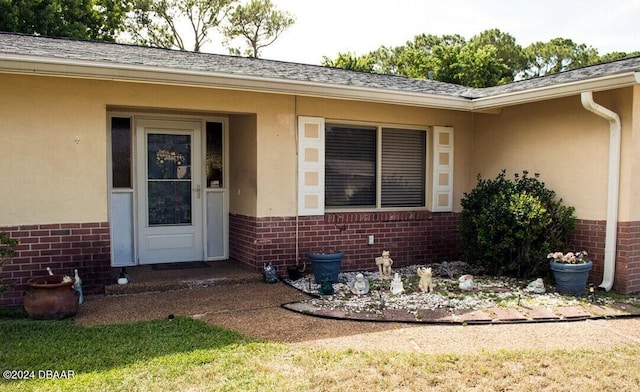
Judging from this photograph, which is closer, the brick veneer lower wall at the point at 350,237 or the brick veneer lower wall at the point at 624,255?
the brick veneer lower wall at the point at 624,255

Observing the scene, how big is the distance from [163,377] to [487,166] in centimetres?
630

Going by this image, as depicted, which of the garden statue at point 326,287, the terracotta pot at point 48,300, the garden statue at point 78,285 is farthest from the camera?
the garden statue at point 326,287

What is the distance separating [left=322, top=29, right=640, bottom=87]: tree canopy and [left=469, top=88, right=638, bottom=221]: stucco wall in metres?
15.1

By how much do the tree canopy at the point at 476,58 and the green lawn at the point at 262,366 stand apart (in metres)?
19.7

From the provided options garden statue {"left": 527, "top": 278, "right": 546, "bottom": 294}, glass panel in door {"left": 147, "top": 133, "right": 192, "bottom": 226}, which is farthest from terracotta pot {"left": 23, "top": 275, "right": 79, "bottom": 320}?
garden statue {"left": 527, "top": 278, "right": 546, "bottom": 294}

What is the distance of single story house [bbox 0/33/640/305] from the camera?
18.6 ft

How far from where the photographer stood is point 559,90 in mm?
6367

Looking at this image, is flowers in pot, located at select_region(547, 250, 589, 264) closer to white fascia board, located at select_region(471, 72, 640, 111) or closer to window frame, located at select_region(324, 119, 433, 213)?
white fascia board, located at select_region(471, 72, 640, 111)

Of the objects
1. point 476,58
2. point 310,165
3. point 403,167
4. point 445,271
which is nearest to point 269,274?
point 310,165

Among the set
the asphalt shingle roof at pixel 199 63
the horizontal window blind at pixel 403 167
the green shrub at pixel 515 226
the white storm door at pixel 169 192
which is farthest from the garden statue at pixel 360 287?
the white storm door at pixel 169 192

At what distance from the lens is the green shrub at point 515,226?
22.1 ft

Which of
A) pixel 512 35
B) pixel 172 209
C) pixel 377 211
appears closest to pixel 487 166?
pixel 377 211

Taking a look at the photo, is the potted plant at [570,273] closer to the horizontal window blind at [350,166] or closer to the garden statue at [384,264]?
the garden statue at [384,264]

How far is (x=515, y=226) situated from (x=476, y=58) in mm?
19415
